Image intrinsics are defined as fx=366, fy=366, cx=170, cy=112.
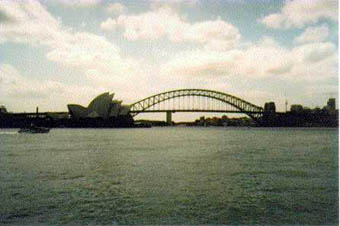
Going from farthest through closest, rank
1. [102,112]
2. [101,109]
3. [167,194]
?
[102,112] < [101,109] < [167,194]

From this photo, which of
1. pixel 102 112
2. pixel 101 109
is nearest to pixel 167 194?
pixel 101 109

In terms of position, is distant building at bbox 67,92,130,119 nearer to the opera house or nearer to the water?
the opera house

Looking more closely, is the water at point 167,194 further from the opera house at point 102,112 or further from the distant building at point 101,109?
the opera house at point 102,112

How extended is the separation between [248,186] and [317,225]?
17.6ft

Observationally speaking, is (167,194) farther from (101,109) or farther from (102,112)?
(102,112)

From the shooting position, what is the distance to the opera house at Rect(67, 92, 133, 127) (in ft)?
436

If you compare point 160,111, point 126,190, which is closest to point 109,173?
point 126,190

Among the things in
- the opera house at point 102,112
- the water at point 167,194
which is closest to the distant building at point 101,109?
the opera house at point 102,112

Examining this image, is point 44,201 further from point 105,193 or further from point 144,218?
point 144,218

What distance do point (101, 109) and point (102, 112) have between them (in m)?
1.49

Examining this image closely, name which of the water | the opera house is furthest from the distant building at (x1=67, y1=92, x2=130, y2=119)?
the water

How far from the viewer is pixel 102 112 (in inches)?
5305

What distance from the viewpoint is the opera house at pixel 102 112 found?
133 meters

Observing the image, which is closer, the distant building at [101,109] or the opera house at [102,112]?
the distant building at [101,109]
